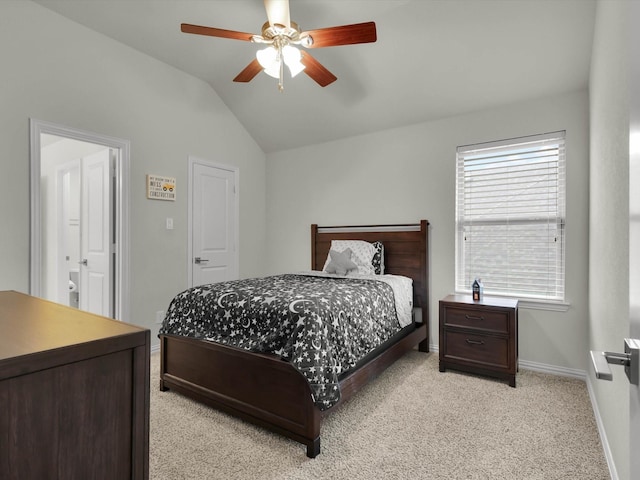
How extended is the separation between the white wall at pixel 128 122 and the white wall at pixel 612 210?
3619 millimetres

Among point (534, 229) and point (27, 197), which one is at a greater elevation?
point (27, 197)

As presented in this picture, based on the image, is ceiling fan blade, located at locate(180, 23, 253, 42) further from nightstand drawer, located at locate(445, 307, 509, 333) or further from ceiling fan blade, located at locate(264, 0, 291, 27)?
nightstand drawer, located at locate(445, 307, 509, 333)

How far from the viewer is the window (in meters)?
3.00

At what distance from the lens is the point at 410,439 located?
1.99 m

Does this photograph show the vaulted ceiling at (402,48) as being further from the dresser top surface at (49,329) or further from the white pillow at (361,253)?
the dresser top surface at (49,329)

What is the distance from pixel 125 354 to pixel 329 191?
3.65 m

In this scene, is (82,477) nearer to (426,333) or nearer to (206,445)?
(206,445)

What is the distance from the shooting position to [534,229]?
121 inches

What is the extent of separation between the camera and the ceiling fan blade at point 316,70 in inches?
96.3

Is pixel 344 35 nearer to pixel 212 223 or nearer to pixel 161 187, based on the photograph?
pixel 161 187

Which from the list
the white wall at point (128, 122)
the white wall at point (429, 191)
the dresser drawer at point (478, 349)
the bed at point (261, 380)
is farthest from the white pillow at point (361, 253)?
→ the white wall at point (128, 122)

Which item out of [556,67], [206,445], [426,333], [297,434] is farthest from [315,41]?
[426,333]

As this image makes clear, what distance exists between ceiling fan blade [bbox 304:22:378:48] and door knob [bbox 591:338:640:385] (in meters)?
1.98

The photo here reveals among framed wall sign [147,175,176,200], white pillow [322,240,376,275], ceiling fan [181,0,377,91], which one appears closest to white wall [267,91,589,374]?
white pillow [322,240,376,275]
